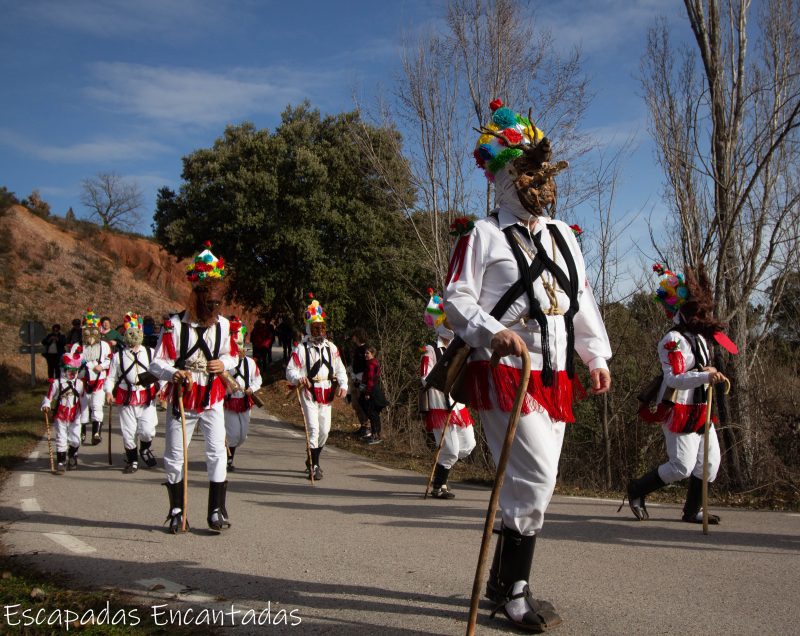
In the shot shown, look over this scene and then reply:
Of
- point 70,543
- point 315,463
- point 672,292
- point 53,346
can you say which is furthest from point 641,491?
point 53,346

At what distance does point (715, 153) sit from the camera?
10289 millimetres

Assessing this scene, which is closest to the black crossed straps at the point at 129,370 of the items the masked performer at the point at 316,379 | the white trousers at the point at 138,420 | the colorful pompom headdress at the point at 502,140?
the white trousers at the point at 138,420

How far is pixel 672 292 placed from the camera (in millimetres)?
7320

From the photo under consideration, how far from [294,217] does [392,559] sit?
64.0ft

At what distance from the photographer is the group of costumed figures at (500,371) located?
3.90 m

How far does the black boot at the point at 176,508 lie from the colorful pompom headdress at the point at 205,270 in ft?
6.42

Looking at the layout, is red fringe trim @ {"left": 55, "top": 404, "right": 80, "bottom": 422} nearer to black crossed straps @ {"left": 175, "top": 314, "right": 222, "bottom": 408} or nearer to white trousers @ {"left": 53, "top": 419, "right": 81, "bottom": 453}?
white trousers @ {"left": 53, "top": 419, "right": 81, "bottom": 453}

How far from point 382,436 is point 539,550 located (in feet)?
31.4

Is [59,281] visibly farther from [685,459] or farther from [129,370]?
[685,459]

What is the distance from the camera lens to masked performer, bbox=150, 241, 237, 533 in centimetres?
674

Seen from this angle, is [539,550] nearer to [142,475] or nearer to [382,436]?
[142,475]

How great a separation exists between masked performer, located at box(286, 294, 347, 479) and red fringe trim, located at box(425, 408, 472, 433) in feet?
4.95

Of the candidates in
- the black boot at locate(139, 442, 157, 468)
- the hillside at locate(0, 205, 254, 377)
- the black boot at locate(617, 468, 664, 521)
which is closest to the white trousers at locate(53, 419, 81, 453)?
the black boot at locate(139, 442, 157, 468)

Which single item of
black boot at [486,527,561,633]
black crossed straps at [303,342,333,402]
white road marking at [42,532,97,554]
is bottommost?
white road marking at [42,532,97,554]
